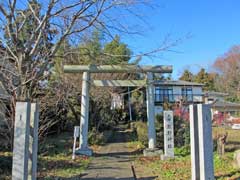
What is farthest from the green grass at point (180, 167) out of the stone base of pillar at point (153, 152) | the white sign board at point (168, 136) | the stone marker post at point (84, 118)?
the stone marker post at point (84, 118)

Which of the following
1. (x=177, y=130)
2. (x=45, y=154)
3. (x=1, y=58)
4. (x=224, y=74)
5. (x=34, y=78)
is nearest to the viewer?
(x=34, y=78)

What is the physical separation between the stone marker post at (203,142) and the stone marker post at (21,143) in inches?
127

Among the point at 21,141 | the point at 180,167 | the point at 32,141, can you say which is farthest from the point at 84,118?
the point at 21,141

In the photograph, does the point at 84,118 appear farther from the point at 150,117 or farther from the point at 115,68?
the point at 150,117

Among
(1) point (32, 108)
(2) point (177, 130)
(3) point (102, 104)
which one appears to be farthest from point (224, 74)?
(1) point (32, 108)

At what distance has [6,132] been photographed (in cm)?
989

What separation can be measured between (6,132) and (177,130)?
7.52 m

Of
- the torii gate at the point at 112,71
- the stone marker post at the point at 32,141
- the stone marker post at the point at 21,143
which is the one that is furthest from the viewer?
the torii gate at the point at 112,71

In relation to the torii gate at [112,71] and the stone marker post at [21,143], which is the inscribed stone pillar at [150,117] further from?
the stone marker post at [21,143]

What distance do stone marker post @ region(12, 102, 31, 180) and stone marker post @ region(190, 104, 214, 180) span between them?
323 centimetres

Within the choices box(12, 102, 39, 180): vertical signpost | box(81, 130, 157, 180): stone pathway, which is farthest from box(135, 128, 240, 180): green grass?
box(12, 102, 39, 180): vertical signpost

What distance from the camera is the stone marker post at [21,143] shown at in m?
5.20

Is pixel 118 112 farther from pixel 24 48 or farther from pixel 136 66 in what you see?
pixel 24 48

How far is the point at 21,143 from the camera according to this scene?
5.20 metres
